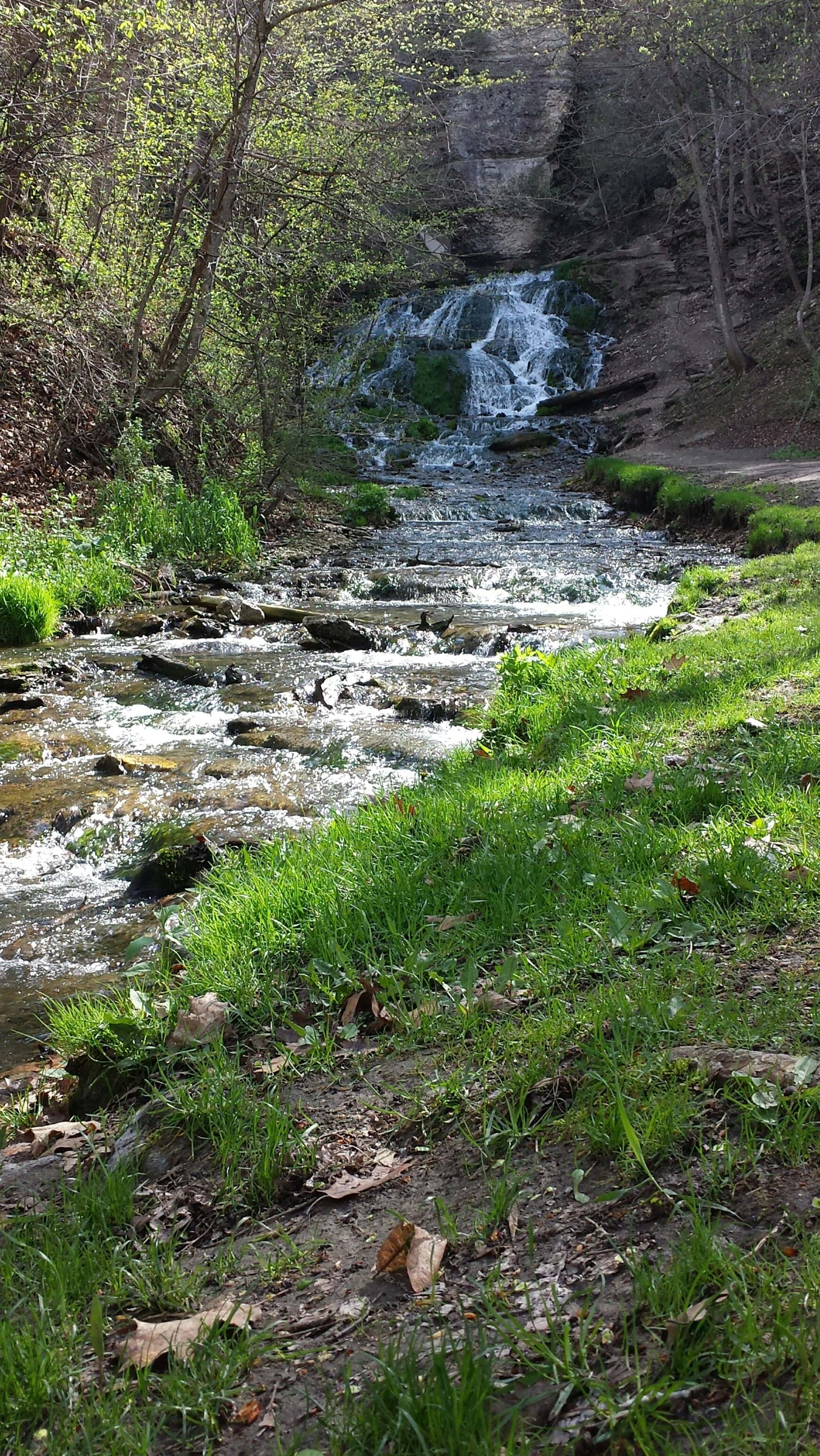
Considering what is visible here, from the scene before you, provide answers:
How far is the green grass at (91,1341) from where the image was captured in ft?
5.41

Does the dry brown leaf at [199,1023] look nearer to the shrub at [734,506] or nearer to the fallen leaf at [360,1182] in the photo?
the fallen leaf at [360,1182]

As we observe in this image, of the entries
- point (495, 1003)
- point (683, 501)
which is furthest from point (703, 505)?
point (495, 1003)

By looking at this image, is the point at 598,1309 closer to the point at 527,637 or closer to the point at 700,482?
the point at 527,637

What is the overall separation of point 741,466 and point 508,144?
2985cm

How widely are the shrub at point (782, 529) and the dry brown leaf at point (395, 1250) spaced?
11272 millimetres

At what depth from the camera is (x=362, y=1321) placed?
5.91ft

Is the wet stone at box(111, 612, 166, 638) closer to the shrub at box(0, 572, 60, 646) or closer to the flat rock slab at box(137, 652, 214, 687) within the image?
the shrub at box(0, 572, 60, 646)

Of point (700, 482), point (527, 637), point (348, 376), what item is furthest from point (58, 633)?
point (700, 482)

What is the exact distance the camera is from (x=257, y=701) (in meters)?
8.30

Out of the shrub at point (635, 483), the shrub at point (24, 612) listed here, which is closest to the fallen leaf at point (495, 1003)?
the shrub at point (24, 612)

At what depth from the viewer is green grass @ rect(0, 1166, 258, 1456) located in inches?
64.9

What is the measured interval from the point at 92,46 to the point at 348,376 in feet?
22.8

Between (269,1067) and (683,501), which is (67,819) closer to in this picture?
(269,1067)

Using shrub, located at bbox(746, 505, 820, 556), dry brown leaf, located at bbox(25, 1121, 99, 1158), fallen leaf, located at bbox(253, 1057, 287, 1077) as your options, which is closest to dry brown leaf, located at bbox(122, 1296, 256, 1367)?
fallen leaf, located at bbox(253, 1057, 287, 1077)
